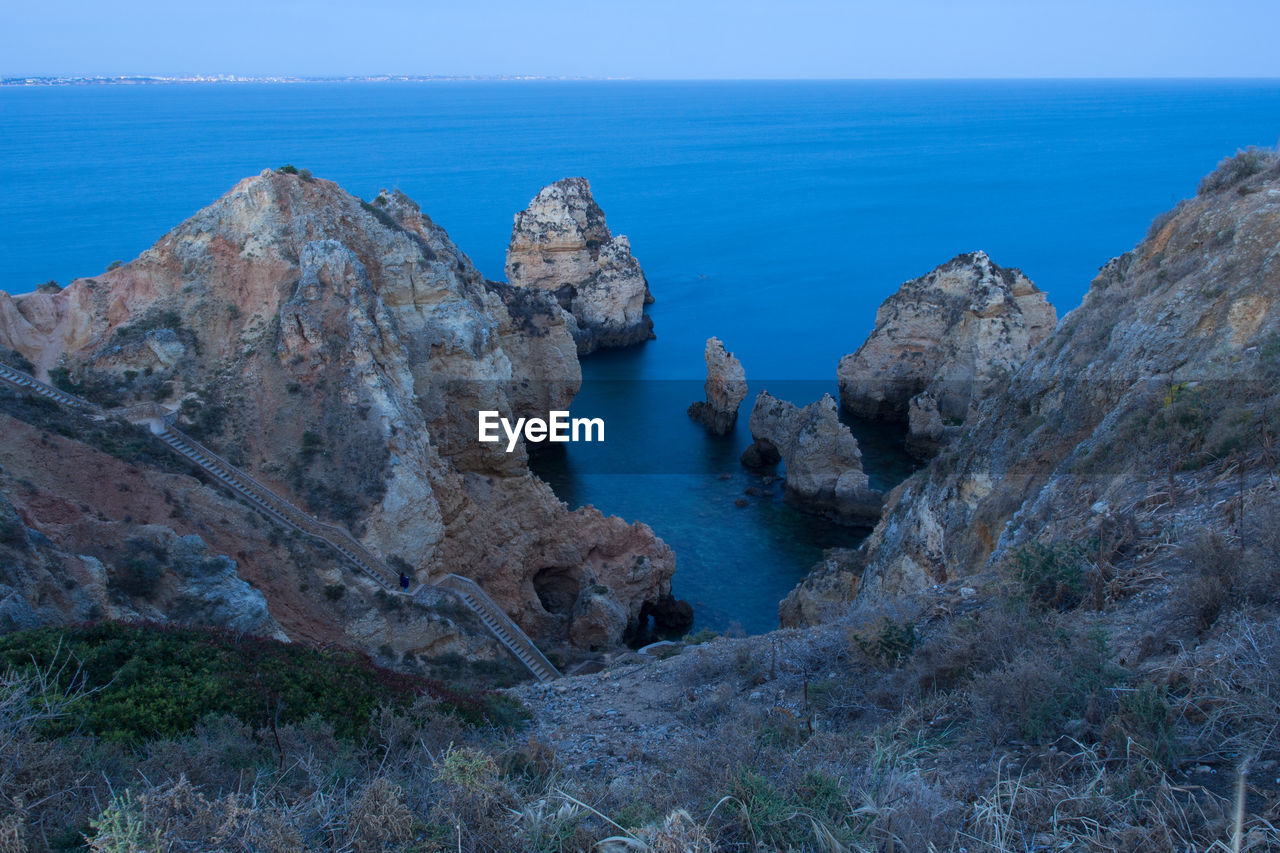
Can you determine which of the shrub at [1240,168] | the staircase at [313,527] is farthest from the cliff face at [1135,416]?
the staircase at [313,527]

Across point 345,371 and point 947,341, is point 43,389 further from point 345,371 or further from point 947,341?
point 947,341

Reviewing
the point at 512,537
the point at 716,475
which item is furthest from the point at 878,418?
the point at 512,537

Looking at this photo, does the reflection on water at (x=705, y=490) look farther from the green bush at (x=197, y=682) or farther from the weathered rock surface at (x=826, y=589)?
the green bush at (x=197, y=682)

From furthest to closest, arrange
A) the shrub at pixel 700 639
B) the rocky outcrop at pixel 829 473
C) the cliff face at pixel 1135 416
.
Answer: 1. the rocky outcrop at pixel 829 473
2. the shrub at pixel 700 639
3. the cliff face at pixel 1135 416

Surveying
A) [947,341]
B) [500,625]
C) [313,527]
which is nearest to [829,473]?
[947,341]

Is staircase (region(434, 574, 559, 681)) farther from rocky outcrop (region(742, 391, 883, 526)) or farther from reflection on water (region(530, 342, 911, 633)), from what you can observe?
rocky outcrop (region(742, 391, 883, 526))

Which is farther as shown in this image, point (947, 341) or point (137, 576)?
point (947, 341)

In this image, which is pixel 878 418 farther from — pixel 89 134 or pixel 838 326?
pixel 89 134
